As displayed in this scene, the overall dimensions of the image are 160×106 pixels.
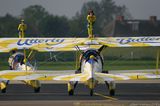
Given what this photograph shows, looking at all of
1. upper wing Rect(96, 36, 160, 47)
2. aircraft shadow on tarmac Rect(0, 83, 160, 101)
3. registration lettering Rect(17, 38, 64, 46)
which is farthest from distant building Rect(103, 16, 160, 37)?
upper wing Rect(96, 36, 160, 47)

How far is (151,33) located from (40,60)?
26763mm

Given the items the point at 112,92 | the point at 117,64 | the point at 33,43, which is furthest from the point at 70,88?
the point at 117,64

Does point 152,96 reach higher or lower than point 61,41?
lower

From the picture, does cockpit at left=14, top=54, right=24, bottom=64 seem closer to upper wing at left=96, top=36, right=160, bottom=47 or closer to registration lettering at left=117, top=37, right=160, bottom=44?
upper wing at left=96, top=36, right=160, bottom=47

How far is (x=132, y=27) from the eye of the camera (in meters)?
73.5

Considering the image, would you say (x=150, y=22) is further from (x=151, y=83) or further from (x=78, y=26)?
(x=151, y=83)

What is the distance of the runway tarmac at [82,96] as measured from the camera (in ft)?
56.4

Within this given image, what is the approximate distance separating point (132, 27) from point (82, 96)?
54646 mm

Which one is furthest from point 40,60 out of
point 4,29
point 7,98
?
point 7,98

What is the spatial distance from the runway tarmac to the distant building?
45759mm

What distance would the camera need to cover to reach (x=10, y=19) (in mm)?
56969

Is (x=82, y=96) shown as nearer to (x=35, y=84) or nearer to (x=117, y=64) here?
(x=35, y=84)

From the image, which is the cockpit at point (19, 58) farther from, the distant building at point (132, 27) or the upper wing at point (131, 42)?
the distant building at point (132, 27)

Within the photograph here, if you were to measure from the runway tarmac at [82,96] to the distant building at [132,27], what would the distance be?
4576 centimetres
